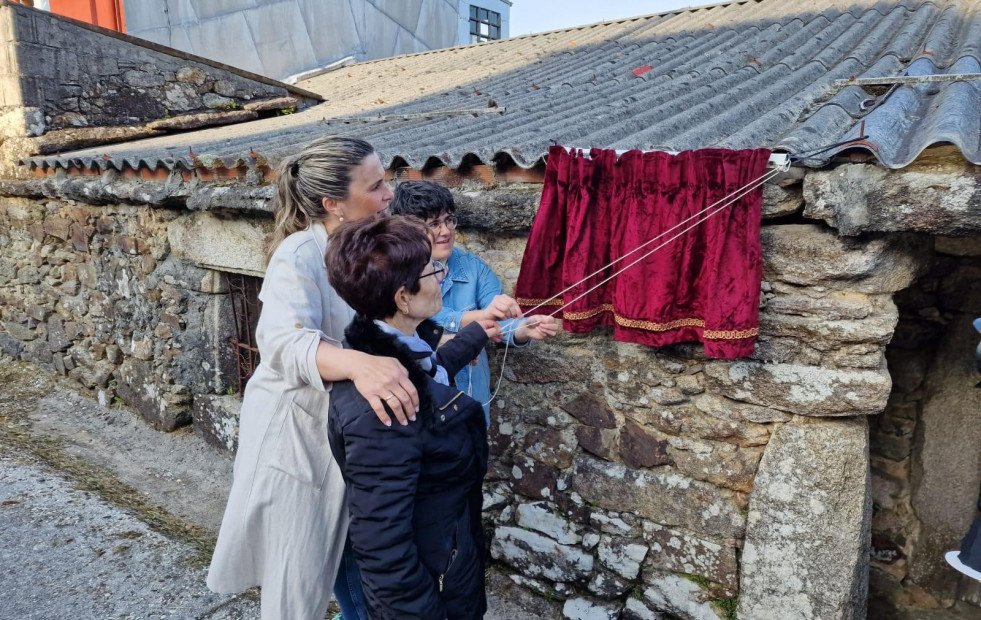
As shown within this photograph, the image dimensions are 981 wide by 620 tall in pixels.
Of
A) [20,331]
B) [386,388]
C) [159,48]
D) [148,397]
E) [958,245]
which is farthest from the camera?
[159,48]

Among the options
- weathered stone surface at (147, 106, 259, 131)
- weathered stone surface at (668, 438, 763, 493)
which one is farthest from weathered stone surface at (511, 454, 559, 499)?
weathered stone surface at (147, 106, 259, 131)

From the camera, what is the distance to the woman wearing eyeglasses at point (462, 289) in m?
2.04

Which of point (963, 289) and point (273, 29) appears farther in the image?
point (273, 29)

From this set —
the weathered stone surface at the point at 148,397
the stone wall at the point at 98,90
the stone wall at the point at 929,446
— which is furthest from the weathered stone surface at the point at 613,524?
Result: the stone wall at the point at 98,90

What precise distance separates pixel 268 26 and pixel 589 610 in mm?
9397

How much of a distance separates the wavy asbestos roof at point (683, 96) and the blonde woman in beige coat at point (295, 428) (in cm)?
85

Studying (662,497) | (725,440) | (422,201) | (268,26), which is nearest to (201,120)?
(268,26)

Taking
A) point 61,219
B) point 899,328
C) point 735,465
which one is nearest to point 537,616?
point 735,465

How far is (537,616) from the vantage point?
8.61 feet

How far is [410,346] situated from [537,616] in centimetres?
159

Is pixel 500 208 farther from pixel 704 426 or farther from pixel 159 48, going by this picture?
pixel 159 48

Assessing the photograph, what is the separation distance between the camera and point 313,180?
1784mm

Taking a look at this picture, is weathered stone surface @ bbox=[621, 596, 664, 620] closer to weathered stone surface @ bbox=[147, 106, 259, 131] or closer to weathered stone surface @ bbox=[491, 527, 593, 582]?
weathered stone surface @ bbox=[491, 527, 593, 582]

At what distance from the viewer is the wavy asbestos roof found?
225 centimetres
